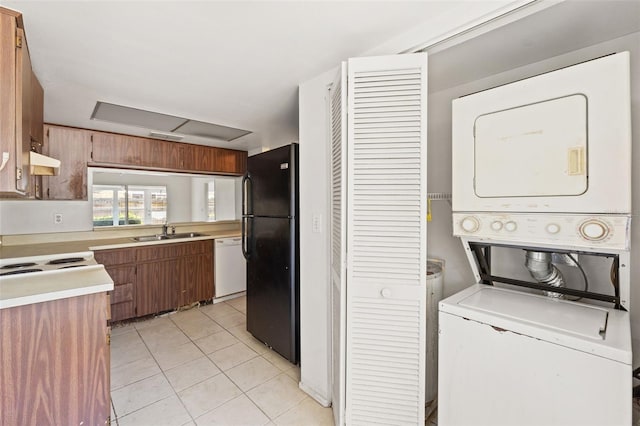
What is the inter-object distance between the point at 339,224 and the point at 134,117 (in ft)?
7.79

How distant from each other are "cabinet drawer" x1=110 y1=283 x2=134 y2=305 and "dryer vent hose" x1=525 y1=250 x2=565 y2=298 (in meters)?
3.63

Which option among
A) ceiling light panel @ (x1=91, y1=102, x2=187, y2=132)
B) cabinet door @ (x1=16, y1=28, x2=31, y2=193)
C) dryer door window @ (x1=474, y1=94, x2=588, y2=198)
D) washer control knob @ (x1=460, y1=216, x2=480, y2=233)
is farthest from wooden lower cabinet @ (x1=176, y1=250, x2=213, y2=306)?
dryer door window @ (x1=474, y1=94, x2=588, y2=198)

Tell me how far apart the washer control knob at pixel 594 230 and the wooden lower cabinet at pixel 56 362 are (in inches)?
91.8

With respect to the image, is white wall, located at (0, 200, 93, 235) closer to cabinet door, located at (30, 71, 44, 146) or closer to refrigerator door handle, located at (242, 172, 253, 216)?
cabinet door, located at (30, 71, 44, 146)

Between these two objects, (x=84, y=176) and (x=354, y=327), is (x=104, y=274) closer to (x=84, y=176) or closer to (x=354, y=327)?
(x=354, y=327)

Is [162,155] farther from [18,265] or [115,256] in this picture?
[18,265]

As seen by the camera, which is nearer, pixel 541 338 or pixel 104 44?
pixel 541 338

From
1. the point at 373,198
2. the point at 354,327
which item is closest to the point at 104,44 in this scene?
the point at 373,198

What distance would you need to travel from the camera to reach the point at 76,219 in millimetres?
3242

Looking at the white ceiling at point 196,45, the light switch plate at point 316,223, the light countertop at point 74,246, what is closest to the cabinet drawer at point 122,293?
the light countertop at point 74,246

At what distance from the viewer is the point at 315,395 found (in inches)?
76.0

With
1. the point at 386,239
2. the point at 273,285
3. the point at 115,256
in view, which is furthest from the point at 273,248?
the point at 115,256

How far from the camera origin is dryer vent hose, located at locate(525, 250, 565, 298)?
141 centimetres

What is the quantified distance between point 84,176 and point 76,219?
0.58m
